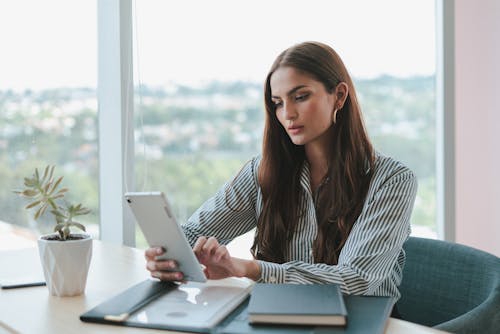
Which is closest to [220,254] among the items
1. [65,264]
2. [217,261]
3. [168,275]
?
[217,261]

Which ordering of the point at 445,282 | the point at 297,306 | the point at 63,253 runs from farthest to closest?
the point at 445,282
the point at 63,253
the point at 297,306

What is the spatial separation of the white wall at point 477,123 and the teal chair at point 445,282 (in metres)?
1.47

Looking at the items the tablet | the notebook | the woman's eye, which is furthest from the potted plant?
the woman's eye

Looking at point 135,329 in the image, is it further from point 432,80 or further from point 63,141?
point 432,80

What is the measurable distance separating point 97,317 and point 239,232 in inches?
32.6

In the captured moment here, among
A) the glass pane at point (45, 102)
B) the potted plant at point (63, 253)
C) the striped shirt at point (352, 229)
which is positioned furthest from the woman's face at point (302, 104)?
the glass pane at point (45, 102)

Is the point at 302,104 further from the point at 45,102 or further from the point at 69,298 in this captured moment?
the point at 45,102

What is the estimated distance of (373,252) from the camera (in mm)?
1551

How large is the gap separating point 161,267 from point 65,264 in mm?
196

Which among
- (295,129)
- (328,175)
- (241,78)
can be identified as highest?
(241,78)

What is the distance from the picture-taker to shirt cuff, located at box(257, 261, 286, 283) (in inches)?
59.1

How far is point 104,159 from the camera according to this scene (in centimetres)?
238

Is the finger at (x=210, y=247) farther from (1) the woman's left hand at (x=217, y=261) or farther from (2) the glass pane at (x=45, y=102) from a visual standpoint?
(2) the glass pane at (x=45, y=102)

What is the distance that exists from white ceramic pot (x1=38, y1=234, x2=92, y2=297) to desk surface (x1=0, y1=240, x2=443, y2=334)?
22mm
